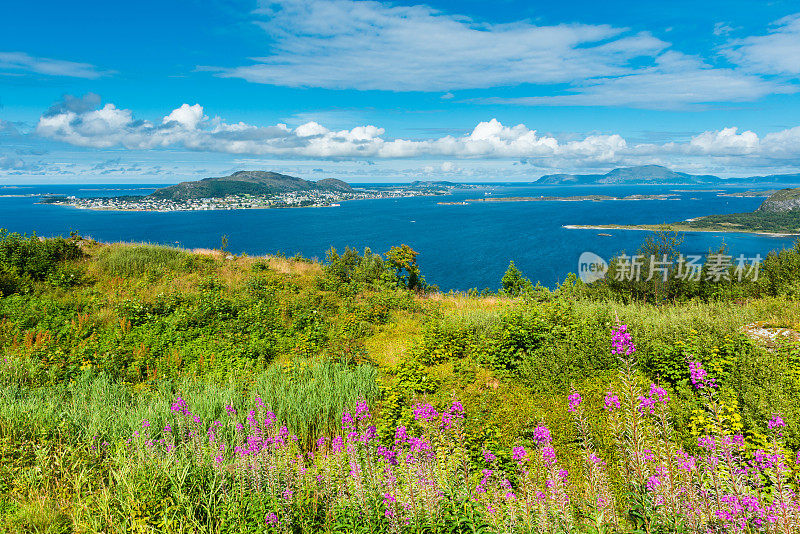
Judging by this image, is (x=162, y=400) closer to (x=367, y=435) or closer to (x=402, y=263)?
(x=367, y=435)

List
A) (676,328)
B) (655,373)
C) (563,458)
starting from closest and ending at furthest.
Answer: (563,458)
(655,373)
(676,328)

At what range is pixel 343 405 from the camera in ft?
22.7

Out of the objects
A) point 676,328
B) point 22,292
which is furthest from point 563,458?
point 22,292

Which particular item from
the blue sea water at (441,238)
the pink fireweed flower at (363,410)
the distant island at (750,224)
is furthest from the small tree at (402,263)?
the distant island at (750,224)

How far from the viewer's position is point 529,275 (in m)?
79.4

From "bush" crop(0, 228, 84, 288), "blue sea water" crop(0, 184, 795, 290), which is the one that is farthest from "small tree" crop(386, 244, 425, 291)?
"blue sea water" crop(0, 184, 795, 290)

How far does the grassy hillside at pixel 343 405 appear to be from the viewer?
3469mm

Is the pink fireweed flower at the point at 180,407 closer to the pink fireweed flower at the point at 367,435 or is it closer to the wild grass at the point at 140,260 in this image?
the pink fireweed flower at the point at 367,435

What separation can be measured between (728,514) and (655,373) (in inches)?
181

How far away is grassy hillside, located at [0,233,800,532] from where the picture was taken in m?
3.47

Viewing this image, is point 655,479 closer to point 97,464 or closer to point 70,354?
point 97,464

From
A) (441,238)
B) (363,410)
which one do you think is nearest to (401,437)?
(363,410)

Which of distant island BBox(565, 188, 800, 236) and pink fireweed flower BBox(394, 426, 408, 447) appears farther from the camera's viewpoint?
distant island BBox(565, 188, 800, 236)

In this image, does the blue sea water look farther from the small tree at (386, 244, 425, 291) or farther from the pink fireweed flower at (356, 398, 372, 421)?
the pink fireweed flower at (356, 398, 372, 421)
